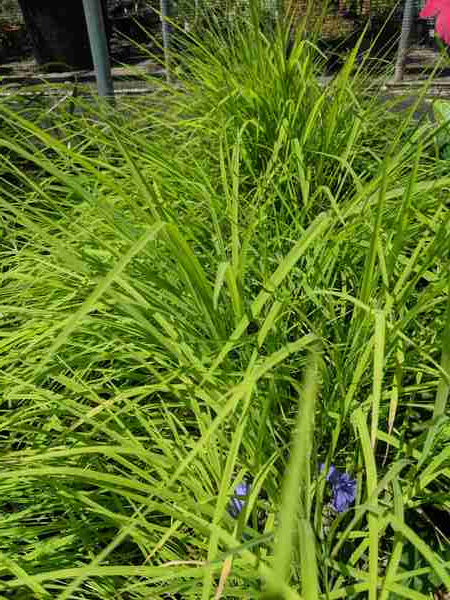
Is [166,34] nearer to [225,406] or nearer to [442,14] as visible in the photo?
[442,14]

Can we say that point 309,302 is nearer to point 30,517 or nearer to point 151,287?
point 151,287

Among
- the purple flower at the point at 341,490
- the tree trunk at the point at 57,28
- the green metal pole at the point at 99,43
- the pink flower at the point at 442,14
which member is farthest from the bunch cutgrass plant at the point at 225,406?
the tree trunk at the point at 57,28

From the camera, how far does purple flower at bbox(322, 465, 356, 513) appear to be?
506mm

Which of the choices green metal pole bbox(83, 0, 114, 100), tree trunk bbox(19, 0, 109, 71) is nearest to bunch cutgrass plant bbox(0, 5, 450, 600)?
green metal pole bbox(83, 0, 114, 100)

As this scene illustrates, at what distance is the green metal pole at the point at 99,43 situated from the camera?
117 cm

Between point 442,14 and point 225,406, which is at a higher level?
point 442,14

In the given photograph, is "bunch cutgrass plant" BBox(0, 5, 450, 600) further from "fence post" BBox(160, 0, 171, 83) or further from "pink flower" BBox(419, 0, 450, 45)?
"fence post" BBox(160, 0, 171, 83)

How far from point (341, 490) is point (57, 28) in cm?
366

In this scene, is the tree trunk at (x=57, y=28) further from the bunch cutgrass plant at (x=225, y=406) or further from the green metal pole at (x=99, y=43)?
the bunch cutgrass plant at (x=225, y=406)

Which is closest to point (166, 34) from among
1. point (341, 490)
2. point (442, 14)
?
point (442, 14)

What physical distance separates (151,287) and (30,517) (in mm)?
272

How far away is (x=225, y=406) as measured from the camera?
0.35 m

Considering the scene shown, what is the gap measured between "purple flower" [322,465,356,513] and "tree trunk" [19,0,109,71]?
134 inches

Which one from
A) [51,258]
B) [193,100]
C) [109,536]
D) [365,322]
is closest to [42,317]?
[51,258]
